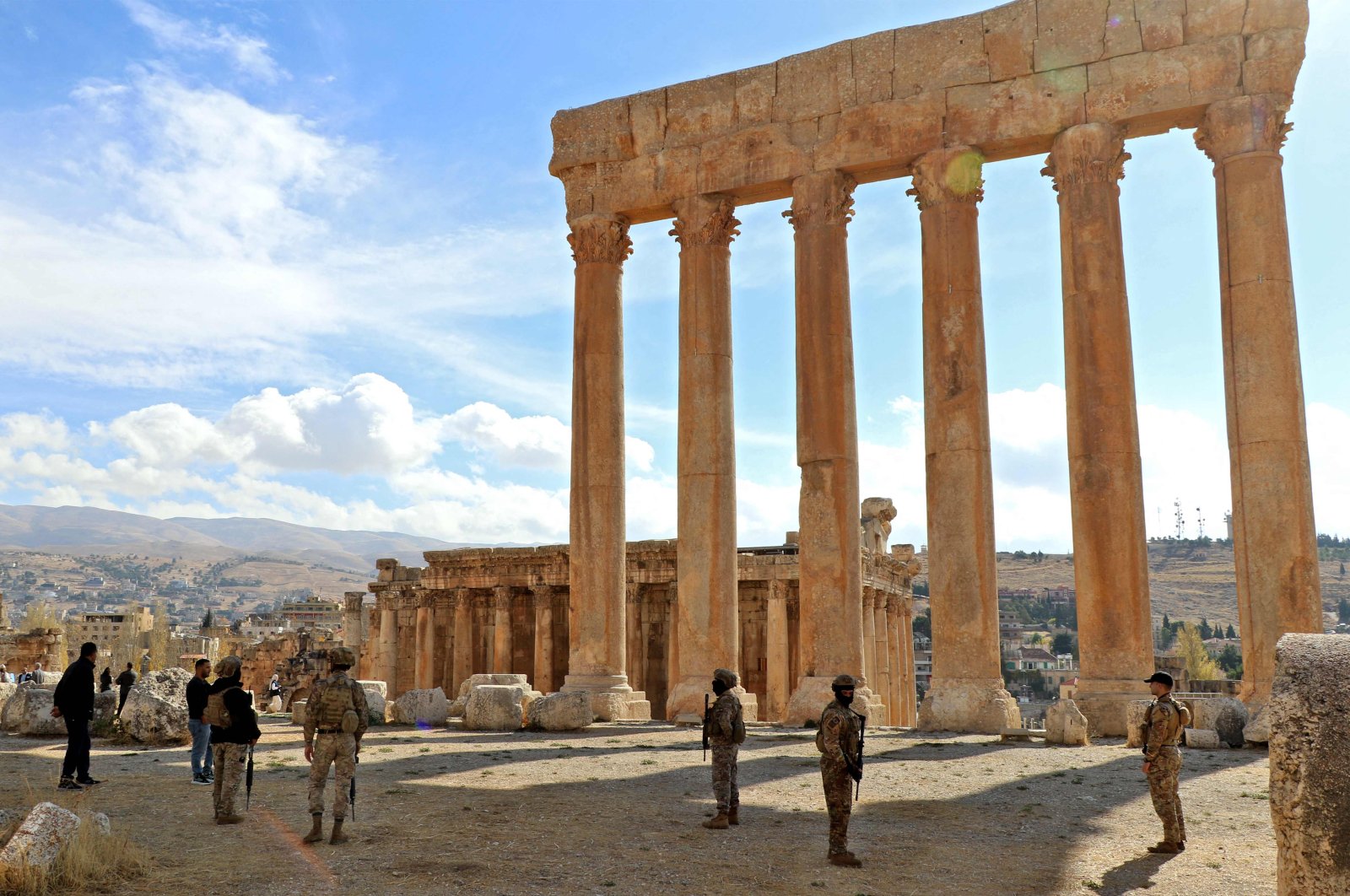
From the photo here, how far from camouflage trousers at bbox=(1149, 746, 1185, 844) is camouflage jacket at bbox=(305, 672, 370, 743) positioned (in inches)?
300

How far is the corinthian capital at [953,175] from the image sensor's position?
2348 cm

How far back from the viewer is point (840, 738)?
10.1 meters

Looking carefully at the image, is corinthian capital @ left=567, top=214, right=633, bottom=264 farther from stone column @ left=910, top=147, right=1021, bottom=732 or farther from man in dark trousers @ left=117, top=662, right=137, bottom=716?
man in dark trousers @ left=117, top=662, right=137, bottom=716

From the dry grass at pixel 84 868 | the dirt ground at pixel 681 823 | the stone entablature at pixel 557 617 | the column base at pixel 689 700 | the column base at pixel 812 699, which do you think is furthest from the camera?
the stone entablature at pixel 557 617

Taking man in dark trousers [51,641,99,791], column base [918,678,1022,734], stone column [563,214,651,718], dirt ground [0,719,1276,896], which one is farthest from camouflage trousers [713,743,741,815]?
stone column [563,214,651,718]

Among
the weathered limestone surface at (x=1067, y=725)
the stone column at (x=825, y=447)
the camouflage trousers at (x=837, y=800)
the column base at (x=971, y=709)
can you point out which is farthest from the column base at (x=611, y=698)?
the camouflage trousers at (x=837, y=800)

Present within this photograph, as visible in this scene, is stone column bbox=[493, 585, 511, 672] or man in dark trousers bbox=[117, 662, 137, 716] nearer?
man in dark trousers bbox=[117, 662, 137, 716]

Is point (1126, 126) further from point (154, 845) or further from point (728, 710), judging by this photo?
point (154, 845)

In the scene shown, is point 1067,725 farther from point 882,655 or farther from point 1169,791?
point 882,655

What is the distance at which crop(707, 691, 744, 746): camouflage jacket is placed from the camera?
11789mm

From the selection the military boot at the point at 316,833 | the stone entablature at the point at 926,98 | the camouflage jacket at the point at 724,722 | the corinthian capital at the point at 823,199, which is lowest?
the military boot at the point at 316,833

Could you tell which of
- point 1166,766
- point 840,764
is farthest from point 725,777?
point 1166,766

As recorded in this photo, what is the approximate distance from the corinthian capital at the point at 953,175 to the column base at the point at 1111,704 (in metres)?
10.2

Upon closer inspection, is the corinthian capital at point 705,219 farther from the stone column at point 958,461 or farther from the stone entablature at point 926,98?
the stone column at point 958,461
